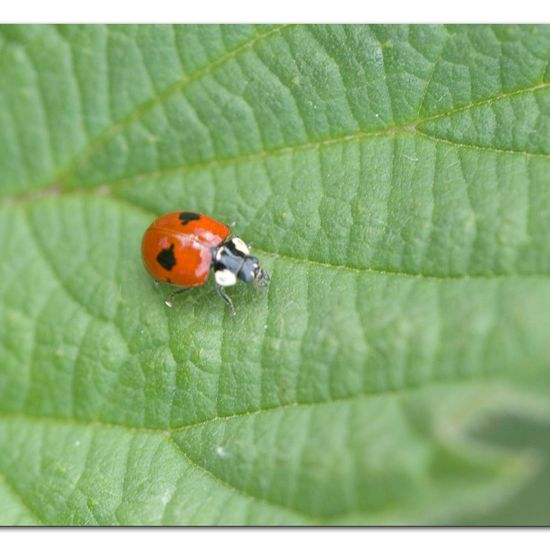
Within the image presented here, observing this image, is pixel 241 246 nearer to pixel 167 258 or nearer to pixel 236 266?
pixel 236 266

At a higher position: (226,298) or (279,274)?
(279,274)

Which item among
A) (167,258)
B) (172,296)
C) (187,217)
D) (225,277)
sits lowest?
(172,296)

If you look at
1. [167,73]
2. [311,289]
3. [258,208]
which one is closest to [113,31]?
[167,73]

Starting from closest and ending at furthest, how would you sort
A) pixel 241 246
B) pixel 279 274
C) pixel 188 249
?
pixel 279 274
pixel 241 246
pixel 188 249

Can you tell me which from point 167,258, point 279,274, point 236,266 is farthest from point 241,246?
point 167,258

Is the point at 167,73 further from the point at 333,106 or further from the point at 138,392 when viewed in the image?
the point at 138,392

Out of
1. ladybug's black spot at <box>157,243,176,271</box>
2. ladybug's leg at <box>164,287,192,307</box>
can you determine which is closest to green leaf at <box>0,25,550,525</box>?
ladybug's leg at <box>164,287,192,307</box>

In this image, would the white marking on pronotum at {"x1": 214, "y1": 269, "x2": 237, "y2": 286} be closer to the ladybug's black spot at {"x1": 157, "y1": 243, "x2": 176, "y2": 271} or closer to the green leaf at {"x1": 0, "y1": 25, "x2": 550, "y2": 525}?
the green leaf at {"x1": 0, "y1": 25, "x2": 550, "y2": 525}
